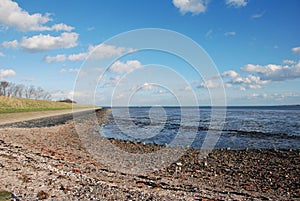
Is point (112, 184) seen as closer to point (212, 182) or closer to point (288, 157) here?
point (212, 182)

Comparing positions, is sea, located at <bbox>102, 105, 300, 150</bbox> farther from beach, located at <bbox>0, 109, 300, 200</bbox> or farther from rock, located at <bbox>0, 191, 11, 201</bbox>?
rock, located at <bbox>0, 191, 11, 201</bbox>

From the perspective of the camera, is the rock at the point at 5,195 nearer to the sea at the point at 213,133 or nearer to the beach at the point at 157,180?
the beach at the point at 157,180

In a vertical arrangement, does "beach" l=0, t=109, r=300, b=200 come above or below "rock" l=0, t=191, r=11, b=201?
below

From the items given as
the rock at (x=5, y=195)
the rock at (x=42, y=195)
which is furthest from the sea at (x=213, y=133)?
the rock at (x=5, y=195)

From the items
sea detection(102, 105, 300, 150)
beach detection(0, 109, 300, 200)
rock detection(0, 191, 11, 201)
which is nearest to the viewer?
rock detection(0, 191, 11, 201)

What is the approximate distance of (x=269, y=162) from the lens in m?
15.6

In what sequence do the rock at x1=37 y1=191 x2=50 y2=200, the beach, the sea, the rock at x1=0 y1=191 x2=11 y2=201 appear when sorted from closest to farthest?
1. the rock at x1=0 y1=191 x2=11 y2=201
2. the rock at x1=37 y1=191 x2=50 y2=200
3. the beach
4. the sea

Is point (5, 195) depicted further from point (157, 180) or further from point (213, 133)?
point (213, 133)

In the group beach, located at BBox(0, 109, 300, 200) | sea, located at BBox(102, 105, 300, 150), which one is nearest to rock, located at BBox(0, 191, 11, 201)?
beach, located at BBox(0, 109, 300, 200)

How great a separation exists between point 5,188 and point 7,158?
3.80 meters

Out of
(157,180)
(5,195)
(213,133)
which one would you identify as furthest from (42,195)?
(213,133)

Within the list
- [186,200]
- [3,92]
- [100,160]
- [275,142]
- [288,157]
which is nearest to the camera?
[186,200]

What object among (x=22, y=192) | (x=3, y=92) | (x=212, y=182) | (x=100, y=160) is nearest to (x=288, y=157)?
(x=212, y=182)

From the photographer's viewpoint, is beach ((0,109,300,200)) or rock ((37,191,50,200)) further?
beach ((0,109,300,200))
